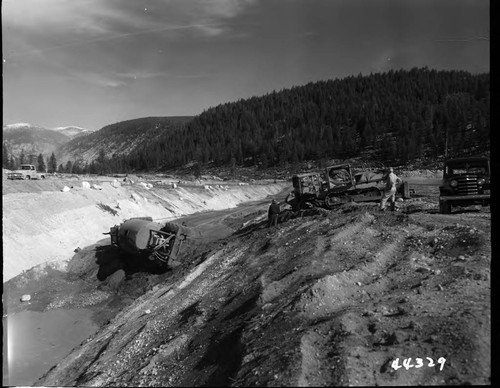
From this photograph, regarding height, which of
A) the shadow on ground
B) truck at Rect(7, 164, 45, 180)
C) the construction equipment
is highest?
truck at Rect(7, 164, 45, 180)

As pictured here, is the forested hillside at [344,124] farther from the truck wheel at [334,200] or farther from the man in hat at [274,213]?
the truck wheel at [334,200]

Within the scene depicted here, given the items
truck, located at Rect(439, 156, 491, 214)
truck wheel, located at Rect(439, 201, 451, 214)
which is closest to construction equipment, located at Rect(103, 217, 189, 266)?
truck wheel, located at Rect(439, 201, 451, 214)

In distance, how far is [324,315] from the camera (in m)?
7.82

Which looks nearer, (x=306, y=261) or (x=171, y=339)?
(x=171, y=339)

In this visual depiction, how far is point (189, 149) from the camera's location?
2231 cm

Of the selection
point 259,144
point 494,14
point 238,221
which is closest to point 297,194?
point 259,144

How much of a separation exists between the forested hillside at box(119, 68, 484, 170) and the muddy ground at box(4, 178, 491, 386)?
3.06m

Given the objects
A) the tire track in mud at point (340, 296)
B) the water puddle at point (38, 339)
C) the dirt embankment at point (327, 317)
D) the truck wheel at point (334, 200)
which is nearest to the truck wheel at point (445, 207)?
the dirt embankment at point (327, 317)

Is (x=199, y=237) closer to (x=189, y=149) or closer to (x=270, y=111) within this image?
(x=189, y=149)

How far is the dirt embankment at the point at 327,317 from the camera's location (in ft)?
18.8

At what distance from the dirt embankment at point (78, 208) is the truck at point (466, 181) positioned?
35.9 ft

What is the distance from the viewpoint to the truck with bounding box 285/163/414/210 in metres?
19.2

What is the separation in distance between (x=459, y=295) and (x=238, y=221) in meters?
25.7

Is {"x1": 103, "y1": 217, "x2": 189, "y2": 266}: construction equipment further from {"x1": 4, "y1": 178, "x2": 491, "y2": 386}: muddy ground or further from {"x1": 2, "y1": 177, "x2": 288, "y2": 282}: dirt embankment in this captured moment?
{"x1": 2, "y1": 177, "x2": 288, "y2": 282}: dirt embankment
